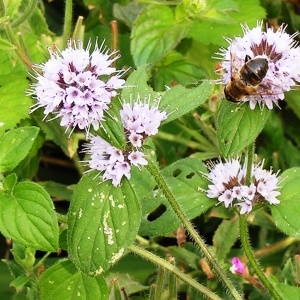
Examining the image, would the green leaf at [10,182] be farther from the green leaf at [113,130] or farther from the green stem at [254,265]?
the green stem at [254,265]

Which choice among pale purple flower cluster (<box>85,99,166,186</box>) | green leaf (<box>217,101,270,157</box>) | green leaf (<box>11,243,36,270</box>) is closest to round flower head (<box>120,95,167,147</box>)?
pale purple flower cluster (<box>85,99,166,186</box>)

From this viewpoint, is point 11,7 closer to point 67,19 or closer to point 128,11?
point 67,19

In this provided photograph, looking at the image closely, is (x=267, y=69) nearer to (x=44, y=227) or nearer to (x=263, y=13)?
(x=44, y=227)

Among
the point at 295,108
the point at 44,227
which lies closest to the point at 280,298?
the point at 44,227

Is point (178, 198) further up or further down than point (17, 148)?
further down

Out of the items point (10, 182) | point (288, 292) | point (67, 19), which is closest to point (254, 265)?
point (288, 292)

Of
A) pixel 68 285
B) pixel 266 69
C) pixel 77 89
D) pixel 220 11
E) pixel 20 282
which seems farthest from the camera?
pixel 220 11

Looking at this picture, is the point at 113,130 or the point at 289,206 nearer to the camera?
the point at 113,130

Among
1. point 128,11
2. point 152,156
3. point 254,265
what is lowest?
point 254,265
